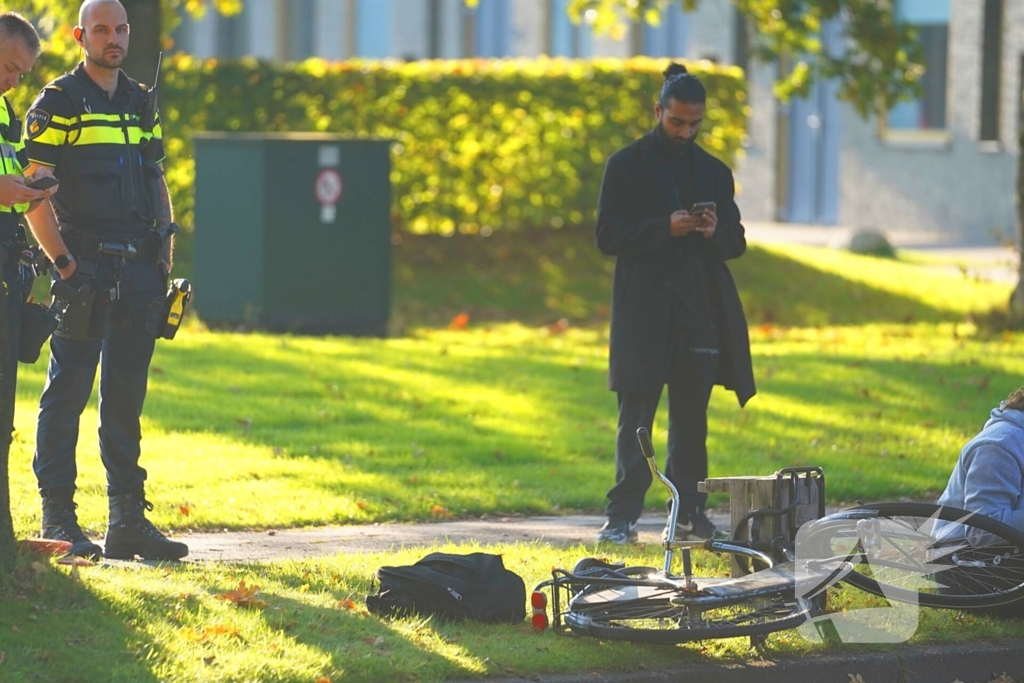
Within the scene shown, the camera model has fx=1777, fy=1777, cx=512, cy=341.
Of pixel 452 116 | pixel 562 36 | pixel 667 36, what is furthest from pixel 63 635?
pixel 562 36

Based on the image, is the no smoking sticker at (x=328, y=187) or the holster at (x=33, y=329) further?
the no smoking sticker at (x=328, y=187)

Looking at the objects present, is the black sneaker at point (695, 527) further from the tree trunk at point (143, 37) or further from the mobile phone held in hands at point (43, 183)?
the tree trunk at point (143, 37)

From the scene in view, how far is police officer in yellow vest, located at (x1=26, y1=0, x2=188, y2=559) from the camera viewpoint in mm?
6457

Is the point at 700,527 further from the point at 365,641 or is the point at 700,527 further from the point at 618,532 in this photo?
the point at 365,641

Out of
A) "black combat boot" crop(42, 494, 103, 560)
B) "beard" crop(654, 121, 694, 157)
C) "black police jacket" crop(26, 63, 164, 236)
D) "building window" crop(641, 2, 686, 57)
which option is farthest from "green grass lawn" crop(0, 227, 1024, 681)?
"building window" crop(641, 2, 686, 57)

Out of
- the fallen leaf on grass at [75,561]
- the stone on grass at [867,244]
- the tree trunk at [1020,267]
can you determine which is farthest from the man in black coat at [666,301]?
the stone on grass at [867,244]

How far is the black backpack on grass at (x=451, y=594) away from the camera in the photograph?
5965mm

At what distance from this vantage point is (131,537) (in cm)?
678

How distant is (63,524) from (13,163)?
1401mm

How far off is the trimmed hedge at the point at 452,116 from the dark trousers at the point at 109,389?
38.2 ft

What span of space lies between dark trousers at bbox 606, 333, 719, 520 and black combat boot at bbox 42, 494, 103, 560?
7.24 feet

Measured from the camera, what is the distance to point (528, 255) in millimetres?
18969

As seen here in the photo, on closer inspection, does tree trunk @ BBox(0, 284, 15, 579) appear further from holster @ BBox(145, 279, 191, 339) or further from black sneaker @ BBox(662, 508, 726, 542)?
black sneaker @ BBox(662, 508, 726, 542)

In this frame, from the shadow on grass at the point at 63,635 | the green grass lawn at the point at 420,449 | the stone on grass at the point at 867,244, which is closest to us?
the shadow on grass at the point at 63,635
